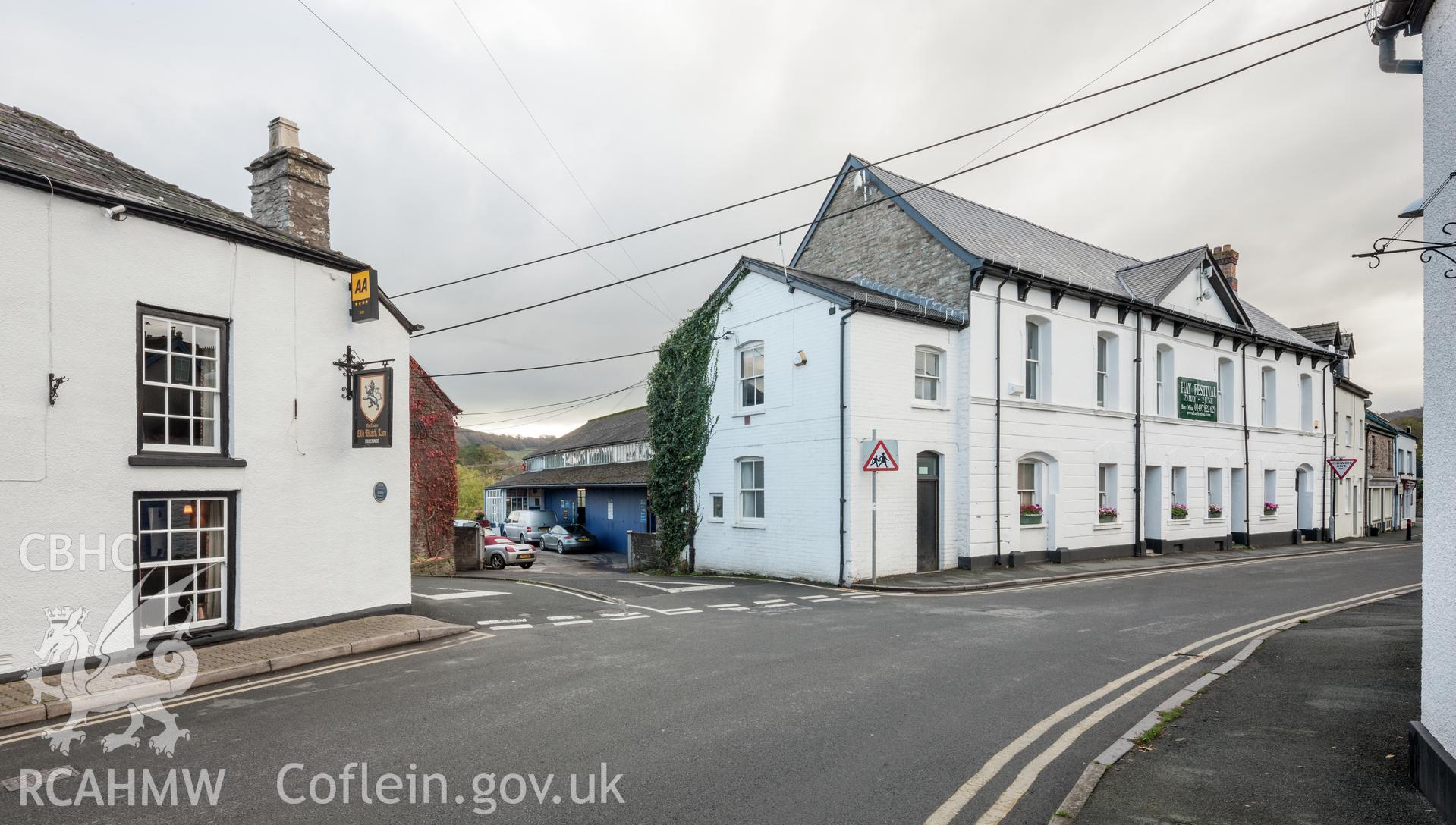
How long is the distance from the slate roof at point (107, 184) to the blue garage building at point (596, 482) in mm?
20570

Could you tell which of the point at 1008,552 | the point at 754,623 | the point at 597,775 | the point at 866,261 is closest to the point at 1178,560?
the point at 1008,552

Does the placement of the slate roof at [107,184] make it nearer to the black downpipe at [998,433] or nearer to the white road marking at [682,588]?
the white road marking at [682,588]

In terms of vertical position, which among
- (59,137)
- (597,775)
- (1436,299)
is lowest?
(597,775)

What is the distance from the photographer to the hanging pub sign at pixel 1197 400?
25.7 meters

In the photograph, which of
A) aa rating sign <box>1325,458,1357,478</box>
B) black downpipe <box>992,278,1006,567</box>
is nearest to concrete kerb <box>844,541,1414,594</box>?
black downpipe <box>992,278,1006,567</box>

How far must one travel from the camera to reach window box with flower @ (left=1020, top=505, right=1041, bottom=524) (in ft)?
67.5

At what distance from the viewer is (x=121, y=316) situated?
8.90m

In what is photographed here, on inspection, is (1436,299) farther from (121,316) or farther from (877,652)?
(121,316)

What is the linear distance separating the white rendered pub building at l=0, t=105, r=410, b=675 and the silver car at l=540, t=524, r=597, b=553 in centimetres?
2499

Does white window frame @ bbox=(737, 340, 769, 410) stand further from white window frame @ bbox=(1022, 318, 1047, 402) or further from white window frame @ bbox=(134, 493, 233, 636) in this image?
white window frame @ bbox=(134, 493, 233, 636)

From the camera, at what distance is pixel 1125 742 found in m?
5.79

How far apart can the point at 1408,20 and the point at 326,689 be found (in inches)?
430

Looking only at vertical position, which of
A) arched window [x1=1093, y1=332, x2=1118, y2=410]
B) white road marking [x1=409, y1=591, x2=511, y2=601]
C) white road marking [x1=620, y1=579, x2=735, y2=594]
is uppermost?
arched window [x1=1093, y1=332, x2=1118, y2=410]

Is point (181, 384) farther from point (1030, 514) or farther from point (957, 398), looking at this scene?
point (1030, 514)
